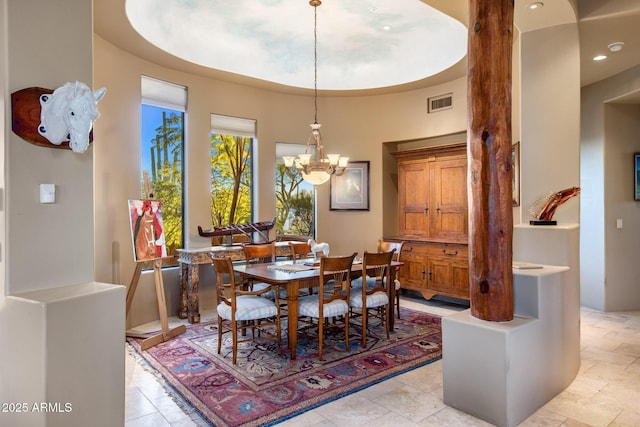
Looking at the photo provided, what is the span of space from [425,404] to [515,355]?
712 millimetres

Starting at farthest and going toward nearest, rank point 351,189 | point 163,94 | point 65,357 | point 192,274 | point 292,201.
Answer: point 351,189, point 292,201, point 163,94, point 192,274, point 65,357

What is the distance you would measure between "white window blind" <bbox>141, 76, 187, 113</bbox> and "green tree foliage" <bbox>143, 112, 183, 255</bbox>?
0.40 feet

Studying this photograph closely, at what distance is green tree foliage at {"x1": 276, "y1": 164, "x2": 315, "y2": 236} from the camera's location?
239 inches

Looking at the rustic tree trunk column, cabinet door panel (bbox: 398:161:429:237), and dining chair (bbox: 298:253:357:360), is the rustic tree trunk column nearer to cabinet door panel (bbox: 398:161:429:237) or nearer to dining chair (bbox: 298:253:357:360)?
dining chair (bbox: 298:253:357:360)

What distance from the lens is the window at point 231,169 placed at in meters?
5.39

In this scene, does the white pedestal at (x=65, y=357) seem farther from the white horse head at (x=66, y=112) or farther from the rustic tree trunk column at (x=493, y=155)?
the rustic tree trunk column at (x=493, y=155)

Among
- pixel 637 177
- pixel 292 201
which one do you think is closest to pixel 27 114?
pixel 292 201

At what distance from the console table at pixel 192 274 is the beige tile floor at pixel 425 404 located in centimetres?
113

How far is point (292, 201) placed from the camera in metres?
6.22

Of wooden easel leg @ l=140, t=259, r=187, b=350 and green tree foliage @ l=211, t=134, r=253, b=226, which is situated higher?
green tree foliage @ l=211, t=134, r=253, b=226

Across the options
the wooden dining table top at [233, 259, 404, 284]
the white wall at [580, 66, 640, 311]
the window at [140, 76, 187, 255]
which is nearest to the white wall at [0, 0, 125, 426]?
the wooden dining table top at [233, 259, 404, 284]

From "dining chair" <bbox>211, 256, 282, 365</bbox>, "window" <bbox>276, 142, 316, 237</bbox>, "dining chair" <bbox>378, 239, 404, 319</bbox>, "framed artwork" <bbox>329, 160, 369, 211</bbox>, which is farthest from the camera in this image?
"framed artwork" <bbox>329, 160, 369, 211</bbox>

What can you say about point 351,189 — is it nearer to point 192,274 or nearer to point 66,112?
point 192,274

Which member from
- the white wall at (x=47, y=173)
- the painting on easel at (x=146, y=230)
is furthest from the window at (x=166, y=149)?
the white wall at (x=47, y=173)
